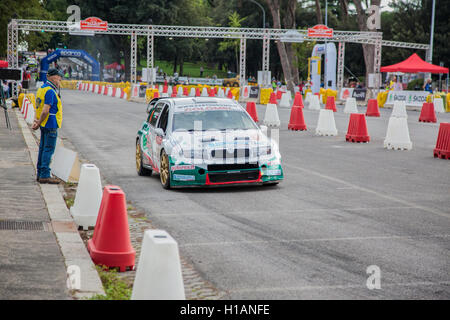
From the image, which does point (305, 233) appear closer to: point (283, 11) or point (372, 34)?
point (372, 34)

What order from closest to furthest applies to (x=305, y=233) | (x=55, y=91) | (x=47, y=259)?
(x=47, y=259), (x=305, y=233), (x=55, y=91)

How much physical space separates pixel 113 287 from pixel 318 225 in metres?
3.36

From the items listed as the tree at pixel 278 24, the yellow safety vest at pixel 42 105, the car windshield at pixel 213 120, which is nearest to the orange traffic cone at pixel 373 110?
the car windshield at pixel 213 120

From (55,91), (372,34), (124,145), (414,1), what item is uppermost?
(414,1)

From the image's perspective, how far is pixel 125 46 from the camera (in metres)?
93.4

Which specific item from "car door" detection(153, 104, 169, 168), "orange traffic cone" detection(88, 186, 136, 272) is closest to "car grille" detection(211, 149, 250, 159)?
"car door" detection(153, 104, 169, 168)

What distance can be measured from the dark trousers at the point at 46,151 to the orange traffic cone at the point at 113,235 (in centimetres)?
520

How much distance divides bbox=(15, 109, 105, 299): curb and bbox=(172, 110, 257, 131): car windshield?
7.68ft

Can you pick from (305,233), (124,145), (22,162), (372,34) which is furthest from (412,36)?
(305,233)

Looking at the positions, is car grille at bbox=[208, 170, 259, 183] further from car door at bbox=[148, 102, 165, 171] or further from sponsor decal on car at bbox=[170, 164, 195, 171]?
car door at bbox=[148, 102, 165, 171]

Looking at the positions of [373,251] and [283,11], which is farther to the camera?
[283,11]

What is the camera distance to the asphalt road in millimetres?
6094

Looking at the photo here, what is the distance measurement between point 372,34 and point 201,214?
143 feet

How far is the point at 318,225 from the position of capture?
849 centimetres
